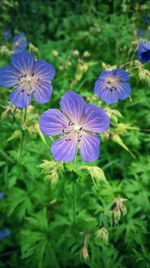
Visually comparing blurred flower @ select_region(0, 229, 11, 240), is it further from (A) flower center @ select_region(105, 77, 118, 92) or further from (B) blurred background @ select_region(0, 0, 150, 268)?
(A) flower center @ select_region(105, 77, 118, 92)

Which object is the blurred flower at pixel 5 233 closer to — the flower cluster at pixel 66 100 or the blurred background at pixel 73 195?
the blurred background at pixel 73 195

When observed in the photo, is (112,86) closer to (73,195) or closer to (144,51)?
(144,51)

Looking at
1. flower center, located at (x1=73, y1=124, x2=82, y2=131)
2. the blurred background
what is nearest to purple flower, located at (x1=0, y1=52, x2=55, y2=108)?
the blurred background

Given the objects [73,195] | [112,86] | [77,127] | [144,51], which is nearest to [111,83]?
[112,86]

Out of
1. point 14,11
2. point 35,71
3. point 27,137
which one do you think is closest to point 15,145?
point 27,137

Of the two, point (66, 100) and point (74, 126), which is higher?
point (66, 100)

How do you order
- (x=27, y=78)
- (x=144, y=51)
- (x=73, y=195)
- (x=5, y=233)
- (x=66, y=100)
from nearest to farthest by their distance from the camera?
(x=66, y=100) → (x=144, y=51) → (x=27, y=78) → (x=73, y=195) → (x=5, y=233)

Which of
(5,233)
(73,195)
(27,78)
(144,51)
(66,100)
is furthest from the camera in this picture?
(5,233)
